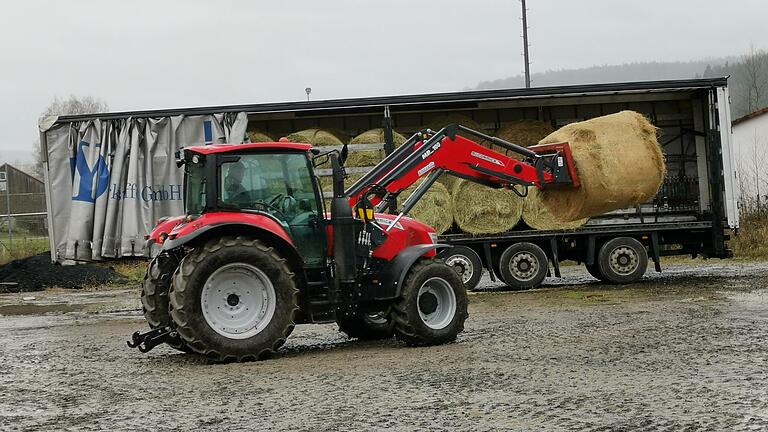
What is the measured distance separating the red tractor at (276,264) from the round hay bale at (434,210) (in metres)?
5.25

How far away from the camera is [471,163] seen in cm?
1131

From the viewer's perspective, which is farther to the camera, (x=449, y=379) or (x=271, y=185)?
(x=271, y=185)

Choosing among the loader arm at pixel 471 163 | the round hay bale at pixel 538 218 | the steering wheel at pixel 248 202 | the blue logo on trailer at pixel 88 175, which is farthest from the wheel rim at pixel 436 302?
A: the blue logo on trailer at pixel 88 175

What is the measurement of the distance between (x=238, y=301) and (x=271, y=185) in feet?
3.73

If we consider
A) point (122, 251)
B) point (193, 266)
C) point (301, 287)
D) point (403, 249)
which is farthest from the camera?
point (122, 251)

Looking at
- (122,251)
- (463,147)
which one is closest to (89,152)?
(122,251)

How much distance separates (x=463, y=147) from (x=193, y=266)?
4.01 meters

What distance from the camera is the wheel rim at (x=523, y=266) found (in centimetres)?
1559

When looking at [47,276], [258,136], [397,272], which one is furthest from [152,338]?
[47,276]

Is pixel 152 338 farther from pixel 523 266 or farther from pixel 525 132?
pixel 525 132

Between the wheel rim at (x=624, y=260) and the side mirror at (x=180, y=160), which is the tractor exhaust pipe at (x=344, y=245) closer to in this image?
the side mirror at (x=180, y=160)

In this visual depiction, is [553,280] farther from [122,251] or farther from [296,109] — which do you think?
[122,251]

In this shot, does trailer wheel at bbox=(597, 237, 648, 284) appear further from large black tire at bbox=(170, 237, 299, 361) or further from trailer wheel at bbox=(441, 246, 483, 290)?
large black tire at bbox=(170, 237, 299, 361)

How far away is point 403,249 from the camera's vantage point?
9.71 metres
